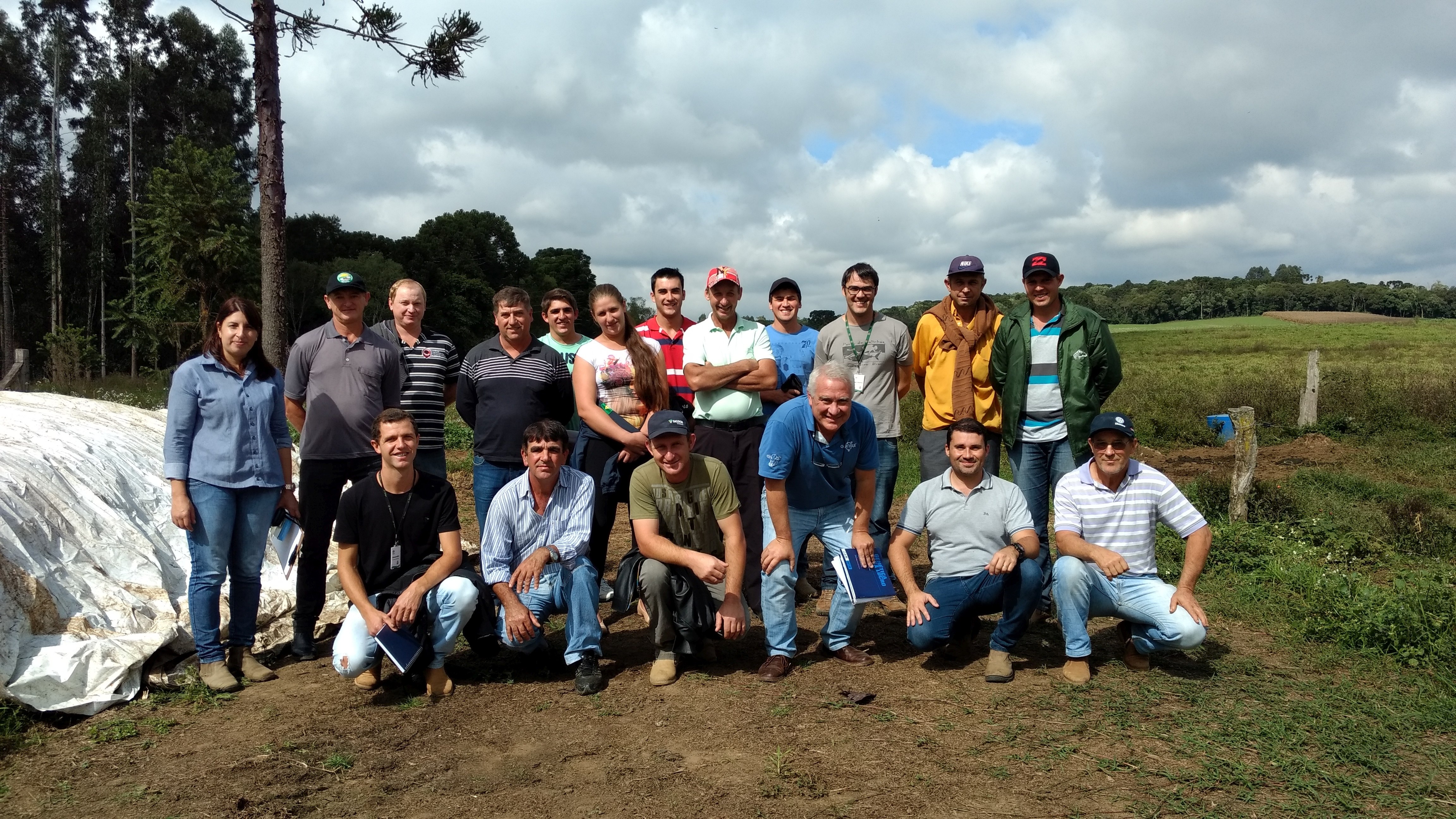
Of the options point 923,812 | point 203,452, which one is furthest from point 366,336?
point 923,812

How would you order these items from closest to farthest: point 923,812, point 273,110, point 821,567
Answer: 1. point 923,812
2. point 821,567
3. point 273,110

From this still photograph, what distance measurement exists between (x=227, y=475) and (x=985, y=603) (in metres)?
3.61

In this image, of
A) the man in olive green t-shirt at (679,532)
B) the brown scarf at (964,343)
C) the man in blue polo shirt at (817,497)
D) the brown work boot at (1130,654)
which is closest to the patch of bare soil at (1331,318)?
the brown scarf at (964,343)

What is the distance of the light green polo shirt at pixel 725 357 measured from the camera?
527 centimetres

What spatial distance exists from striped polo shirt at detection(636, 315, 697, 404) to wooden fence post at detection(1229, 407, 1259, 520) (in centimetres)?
480

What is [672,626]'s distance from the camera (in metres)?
4.45

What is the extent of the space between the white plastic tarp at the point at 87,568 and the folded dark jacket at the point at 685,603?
198cm

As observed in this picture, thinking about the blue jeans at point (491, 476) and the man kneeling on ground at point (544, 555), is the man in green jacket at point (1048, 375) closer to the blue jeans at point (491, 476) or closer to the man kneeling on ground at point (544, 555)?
the man kneeling on ground at point (544, 555)

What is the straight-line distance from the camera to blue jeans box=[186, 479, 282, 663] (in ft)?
14.3

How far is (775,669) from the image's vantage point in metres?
4.43

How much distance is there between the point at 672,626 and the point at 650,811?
1.32m

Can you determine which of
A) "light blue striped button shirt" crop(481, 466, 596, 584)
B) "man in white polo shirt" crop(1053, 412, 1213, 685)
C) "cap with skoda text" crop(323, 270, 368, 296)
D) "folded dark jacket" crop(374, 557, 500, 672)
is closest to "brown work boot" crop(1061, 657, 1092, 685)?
"man in white polo shirt" crop(1053, 412, 1213, 685)

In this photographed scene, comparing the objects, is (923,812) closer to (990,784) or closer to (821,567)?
(990,784)

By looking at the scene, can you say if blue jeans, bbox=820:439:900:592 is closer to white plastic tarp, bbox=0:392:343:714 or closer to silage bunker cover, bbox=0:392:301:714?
white plastic tarp, bbox=0:392:343:714
